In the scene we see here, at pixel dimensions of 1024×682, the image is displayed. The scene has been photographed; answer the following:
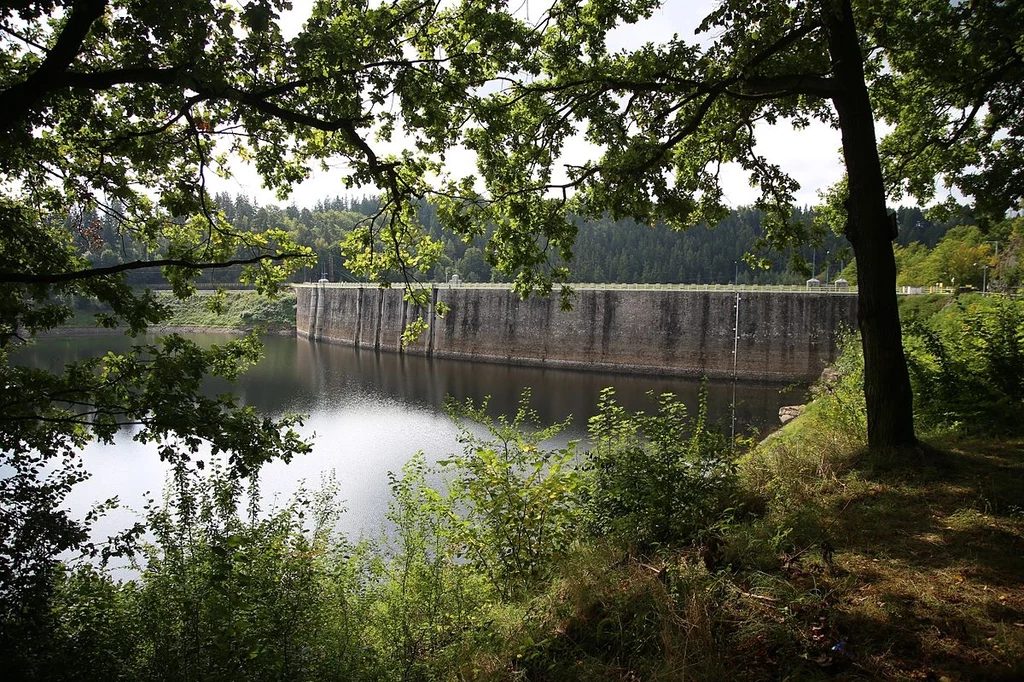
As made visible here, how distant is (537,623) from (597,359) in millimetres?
31241

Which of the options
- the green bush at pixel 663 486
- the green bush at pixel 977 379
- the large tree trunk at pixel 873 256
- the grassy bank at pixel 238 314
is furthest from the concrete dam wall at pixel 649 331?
the large tree trunk at pixel 873 256

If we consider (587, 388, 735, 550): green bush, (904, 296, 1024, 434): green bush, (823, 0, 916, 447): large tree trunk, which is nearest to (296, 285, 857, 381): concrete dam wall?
(904, 296, 1024, 434): green bush

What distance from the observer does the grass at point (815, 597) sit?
8.96 ft

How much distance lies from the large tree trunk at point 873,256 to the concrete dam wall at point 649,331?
22.5 meters

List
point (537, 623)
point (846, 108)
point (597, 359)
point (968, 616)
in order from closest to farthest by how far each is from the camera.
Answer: point (968, 616), point (537, 623), point (846, 108), point (597, 359)

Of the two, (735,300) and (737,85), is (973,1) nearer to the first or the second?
(737,85)

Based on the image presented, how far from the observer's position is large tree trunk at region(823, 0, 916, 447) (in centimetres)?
525

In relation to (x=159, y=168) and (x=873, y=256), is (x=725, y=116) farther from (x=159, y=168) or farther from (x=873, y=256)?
(x=159, y=168)

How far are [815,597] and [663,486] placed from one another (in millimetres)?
1594

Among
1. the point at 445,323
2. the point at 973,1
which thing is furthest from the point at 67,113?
the point at 445,323

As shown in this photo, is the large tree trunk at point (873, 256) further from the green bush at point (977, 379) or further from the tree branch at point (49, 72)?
the tree branch at point (49, 72)

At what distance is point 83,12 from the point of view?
325 cm

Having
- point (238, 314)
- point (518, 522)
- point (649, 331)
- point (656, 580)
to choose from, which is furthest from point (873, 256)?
point (238, 314)

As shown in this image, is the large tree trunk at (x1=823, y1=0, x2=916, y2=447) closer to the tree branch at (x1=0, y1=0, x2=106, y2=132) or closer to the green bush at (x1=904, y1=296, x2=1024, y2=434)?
the green bush at (x1=904, y1=296, x2=1024, y2=434)
